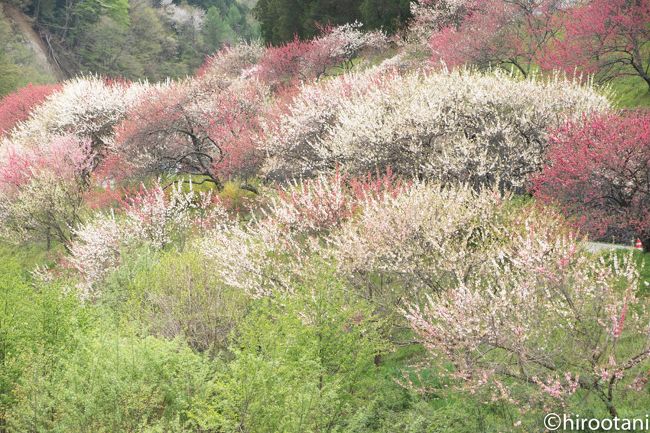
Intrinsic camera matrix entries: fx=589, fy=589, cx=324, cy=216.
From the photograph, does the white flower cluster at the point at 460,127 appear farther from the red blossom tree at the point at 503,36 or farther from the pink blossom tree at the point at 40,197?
the pink blossom tree at the point at 40,197

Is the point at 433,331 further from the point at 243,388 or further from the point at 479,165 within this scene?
the point at 479,165

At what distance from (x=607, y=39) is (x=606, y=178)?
12.0 metres

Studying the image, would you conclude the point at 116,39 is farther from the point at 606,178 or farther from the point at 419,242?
the point at 606,178

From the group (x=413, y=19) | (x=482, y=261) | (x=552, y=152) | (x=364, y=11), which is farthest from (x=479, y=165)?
(x=364, y=11)

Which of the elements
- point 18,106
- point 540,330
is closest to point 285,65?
point 18,106

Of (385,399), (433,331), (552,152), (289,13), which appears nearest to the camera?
(433,331)

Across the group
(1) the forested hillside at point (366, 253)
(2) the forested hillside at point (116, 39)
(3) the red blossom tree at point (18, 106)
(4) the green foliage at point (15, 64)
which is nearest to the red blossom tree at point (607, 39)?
(1) the forested hillside at point (366, 253)

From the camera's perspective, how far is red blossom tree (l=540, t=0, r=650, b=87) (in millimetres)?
23859

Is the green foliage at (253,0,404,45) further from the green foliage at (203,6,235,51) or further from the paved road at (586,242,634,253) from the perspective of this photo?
the paved road at (586,242,634,253)

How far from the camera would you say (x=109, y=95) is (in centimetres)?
4341

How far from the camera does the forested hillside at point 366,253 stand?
10938mm

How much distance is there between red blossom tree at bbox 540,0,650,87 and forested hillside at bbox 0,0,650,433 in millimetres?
148

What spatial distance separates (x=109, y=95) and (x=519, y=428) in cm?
3968

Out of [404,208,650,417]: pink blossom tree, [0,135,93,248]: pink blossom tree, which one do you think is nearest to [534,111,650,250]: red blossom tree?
[404,208,650,417]: pink blossom tree
